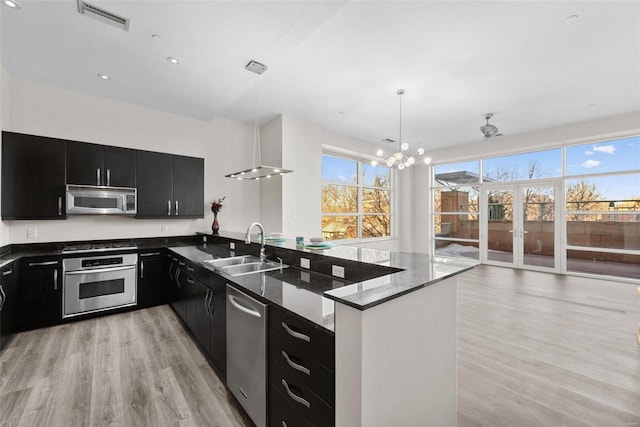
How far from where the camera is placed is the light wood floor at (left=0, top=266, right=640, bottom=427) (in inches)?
72.1

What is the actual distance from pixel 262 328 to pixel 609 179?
7.23 meters

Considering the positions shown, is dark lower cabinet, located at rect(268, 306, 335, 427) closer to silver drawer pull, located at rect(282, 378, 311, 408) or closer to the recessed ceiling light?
silver drawer pull, located at rect(282, 378, 311, 408)

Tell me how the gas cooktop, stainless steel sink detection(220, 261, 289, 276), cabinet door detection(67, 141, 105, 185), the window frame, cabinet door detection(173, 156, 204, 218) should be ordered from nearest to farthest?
stainless steel sink detection(220, 261, 289, 276)
the gas cooktop
cabinet door detection(67, 141, 105, 185)
cabinet door detection(173, 156, 204, 218)
the window frame

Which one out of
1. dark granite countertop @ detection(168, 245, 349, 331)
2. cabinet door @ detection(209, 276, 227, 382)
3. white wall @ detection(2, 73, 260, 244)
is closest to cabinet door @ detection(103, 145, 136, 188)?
white wall @ detection(2, 73, 260, 244)

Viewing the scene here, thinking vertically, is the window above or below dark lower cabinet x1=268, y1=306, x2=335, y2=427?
above

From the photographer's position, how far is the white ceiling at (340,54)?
7.79ft

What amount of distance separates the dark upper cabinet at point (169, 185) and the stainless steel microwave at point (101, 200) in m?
0.14

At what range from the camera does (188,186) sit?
4.45m

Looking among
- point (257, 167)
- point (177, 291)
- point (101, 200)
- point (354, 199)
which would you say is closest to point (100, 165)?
point (101, 200)

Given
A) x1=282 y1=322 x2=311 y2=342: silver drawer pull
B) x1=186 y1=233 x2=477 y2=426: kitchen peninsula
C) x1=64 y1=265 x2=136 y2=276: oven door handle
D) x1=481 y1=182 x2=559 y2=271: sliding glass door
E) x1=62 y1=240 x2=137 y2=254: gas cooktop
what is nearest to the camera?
x1=186 y1=233 x2=477 y2=426: kitchen peninsula

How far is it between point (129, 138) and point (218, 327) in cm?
355

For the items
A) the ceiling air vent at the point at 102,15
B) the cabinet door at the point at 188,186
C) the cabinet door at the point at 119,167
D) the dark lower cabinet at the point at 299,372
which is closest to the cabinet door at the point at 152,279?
the cabinet door at the point at 188,186

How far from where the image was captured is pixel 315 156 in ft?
17.6

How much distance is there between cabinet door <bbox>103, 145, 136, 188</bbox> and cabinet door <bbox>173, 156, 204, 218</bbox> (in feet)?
1.86
